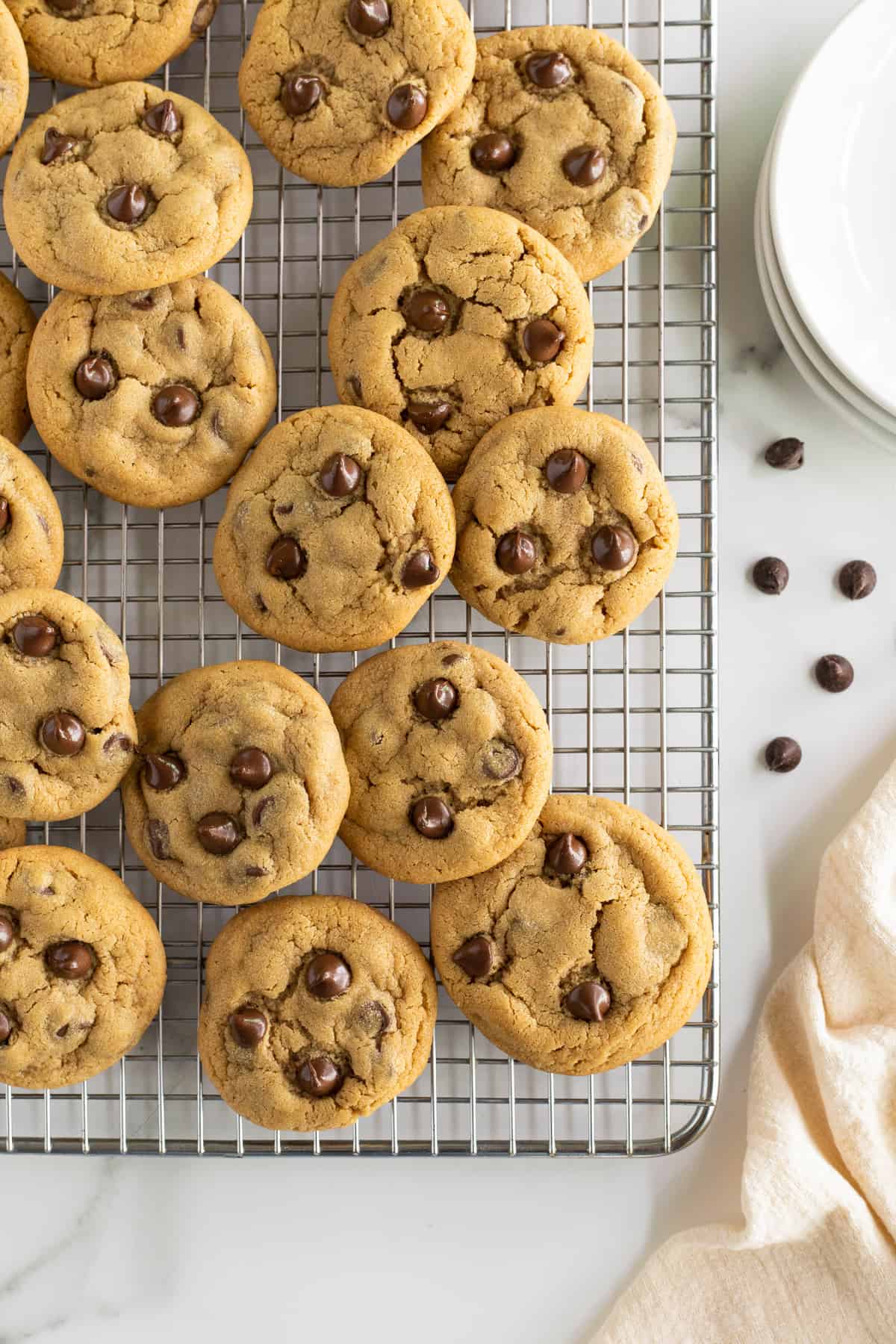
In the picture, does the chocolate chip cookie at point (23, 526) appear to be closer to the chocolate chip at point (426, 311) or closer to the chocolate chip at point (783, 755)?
the chocolate chip at point (426, 311)

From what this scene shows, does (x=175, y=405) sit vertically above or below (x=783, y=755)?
above

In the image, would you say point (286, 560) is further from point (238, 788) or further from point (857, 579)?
point (857, 579)

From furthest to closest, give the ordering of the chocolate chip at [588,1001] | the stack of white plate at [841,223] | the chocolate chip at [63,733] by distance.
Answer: the stack of white plate at [841,223]
the chocolate chip at [588,1001]
the chocolate chip at [63,733]

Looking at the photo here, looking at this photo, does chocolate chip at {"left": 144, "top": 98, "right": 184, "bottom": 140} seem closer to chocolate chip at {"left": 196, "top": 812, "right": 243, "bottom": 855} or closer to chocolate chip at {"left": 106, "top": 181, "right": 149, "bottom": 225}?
chocolate chip at {"left": 106, "top": 181, "right": 149, "bottom": 225}

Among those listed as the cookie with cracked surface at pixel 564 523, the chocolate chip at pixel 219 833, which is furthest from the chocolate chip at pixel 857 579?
the chocolate chip at pixel 219 833

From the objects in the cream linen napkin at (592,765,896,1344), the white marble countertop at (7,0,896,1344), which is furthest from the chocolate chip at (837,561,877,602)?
the cream linen napkin at (592,765,896,1344)

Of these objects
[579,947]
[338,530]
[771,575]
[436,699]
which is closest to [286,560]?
[338,530]
